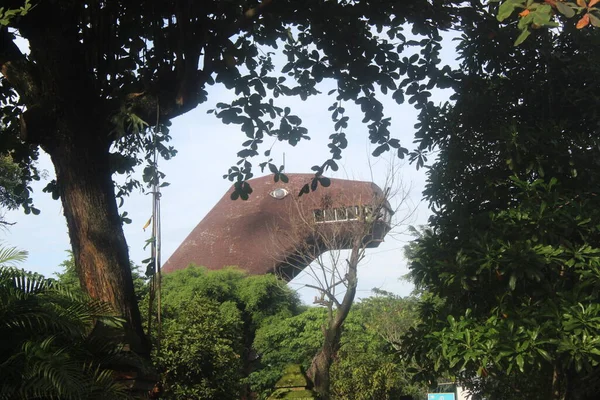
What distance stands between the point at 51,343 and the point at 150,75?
9.18ft

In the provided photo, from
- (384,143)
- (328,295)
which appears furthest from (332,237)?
(384,143)

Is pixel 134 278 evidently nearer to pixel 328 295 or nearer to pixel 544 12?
pixel 328 295

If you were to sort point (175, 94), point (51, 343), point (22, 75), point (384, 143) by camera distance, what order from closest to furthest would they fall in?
point (51, 343)
point (22, 75)
point (175, 94)
point (384, 143)

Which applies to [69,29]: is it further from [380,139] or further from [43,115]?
[380,139]

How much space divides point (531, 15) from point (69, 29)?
332 centimetres

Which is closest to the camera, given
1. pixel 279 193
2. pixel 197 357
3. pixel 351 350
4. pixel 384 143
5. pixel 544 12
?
pixel 544 12

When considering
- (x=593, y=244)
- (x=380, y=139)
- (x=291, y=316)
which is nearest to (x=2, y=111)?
(x=380, y=139)

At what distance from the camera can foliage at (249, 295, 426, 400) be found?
690 inches

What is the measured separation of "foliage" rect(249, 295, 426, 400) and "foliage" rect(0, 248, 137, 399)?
13728 millimetres

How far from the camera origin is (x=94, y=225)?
4.56 metres

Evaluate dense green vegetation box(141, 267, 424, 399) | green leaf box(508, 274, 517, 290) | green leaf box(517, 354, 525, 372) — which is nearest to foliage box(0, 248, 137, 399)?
green leaf box(517, 354, 525, 372)

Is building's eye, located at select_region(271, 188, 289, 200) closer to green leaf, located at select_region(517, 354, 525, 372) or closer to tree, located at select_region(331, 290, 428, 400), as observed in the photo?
tree, located at select_region(331, 290, 428, 400)

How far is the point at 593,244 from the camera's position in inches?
238

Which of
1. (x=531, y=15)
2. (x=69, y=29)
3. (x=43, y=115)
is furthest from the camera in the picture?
(x=69, y=29)
